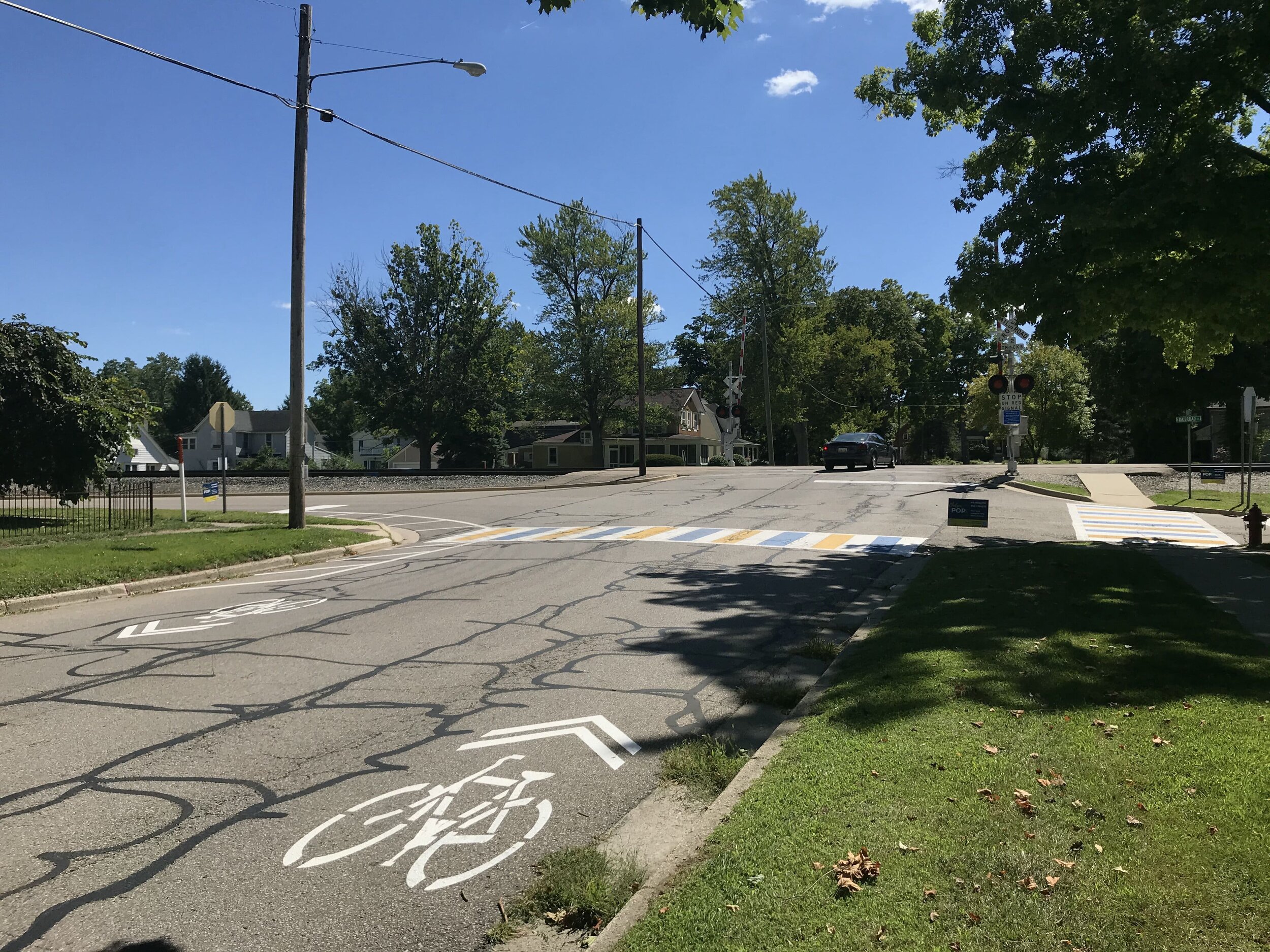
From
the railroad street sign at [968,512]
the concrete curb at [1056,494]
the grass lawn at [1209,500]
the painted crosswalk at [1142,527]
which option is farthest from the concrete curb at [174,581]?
the grass lawn at [1209,500]

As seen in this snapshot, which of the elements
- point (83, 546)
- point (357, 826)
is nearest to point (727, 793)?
point (357, 826)

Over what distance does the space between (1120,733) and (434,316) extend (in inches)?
2308

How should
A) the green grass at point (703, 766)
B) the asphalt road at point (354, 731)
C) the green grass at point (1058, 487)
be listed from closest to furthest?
the asphalt road at point (354, 731) < the green grass at point (703, 766) < the green grass at point (1058, 487)

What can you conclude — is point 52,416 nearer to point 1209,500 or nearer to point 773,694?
point 773,694

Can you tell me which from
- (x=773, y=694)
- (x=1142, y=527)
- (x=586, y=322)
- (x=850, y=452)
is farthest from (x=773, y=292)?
(x=773, y=694)

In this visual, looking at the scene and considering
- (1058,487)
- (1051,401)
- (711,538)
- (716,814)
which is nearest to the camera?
(716,814)

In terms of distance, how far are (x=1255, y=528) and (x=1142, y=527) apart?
13.1 feet

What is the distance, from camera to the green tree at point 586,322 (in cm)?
5822

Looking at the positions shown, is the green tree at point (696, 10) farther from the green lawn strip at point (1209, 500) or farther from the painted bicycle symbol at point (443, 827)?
the green lawn strip at point (1209, 500)

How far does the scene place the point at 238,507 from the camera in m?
28.1

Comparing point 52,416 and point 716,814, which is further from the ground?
point 52,416

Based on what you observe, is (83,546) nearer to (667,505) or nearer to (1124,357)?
(667,505)

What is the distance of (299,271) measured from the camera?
1711 cm

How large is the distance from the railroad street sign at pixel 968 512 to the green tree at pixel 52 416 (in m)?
19.2
